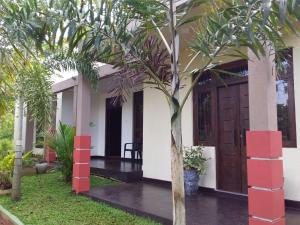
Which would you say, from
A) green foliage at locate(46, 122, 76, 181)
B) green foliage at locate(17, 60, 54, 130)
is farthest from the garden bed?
green foliage at locate(17, 60, 54, 130)

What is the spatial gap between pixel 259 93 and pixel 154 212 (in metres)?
2.45

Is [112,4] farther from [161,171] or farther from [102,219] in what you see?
[161,171]

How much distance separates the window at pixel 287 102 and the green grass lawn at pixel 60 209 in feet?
9.04

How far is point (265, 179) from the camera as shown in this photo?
353cm

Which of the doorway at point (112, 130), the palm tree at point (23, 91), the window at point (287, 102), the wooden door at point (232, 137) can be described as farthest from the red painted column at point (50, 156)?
the window at point (287, 102)

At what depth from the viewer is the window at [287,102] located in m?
5.36

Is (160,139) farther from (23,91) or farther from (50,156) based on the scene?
(50,156)

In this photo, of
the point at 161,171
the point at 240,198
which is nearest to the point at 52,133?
the point at 161,171

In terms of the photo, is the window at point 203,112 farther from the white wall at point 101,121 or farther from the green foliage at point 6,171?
the white wall at point 101,121

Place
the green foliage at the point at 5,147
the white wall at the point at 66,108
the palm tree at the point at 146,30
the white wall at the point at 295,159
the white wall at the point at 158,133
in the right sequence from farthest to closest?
the white wall at the point at 66,108
the green foliage at the point at 5,147
the white wall at the point at 158,133
the white wall at the point at 295,159
the palm tree at the point at 146,30

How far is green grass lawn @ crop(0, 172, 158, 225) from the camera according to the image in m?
4.94

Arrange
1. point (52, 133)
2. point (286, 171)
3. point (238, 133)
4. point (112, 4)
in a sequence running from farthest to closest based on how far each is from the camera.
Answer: point (52, 133) → point (238, 133) → point (286, 171) → point (112, 4)

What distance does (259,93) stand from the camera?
374 cm

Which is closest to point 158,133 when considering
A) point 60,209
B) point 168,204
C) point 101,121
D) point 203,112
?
point 203,112
